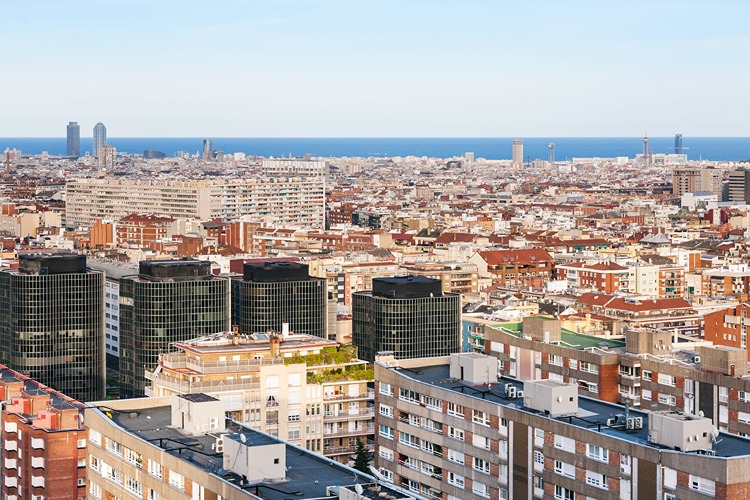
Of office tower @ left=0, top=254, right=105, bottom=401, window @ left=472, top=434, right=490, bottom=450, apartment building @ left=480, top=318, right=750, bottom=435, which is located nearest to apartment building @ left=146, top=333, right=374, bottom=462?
apartment building @ left=480, top=318, right=750, bottom=435

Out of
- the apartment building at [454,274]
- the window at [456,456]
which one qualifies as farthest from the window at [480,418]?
the apartment building at [454,274]

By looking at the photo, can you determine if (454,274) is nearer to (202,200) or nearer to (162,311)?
(162,311)

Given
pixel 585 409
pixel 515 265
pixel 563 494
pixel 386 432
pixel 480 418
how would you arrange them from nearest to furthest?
pixel 563 494 → pixel 585 409 → pixel 480 418 → pixel 386 432 → pixel 515 265

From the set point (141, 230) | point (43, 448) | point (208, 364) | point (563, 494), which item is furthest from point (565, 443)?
point (141, 230)

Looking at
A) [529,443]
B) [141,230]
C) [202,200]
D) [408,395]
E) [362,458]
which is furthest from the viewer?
[202,200]

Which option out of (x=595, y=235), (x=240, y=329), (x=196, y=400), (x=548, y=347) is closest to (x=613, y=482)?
(x=196, y=400)
